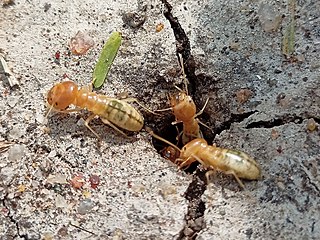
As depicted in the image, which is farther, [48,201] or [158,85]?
[158,85]

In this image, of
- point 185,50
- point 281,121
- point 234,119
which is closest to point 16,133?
point 185,50

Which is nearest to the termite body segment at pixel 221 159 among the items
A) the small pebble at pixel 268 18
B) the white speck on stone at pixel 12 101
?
the small pebble at pixel 268 18

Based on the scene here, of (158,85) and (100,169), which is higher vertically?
(158,85)

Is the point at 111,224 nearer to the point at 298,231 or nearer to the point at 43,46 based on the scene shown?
the point at 298,231

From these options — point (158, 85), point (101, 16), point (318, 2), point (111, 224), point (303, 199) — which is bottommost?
point (111, 224)

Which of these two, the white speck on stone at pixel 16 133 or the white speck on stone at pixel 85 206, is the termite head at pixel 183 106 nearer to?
the white speck on stone at pixel 85 206

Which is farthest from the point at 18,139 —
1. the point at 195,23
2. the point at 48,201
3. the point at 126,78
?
the point at 195,23

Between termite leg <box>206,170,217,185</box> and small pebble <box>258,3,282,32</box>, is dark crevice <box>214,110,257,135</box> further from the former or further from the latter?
small pebble <box>258,3,282,32</box>

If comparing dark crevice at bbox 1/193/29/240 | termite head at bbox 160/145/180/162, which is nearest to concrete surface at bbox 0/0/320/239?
dark crevice at bbox 1/193/29/240
